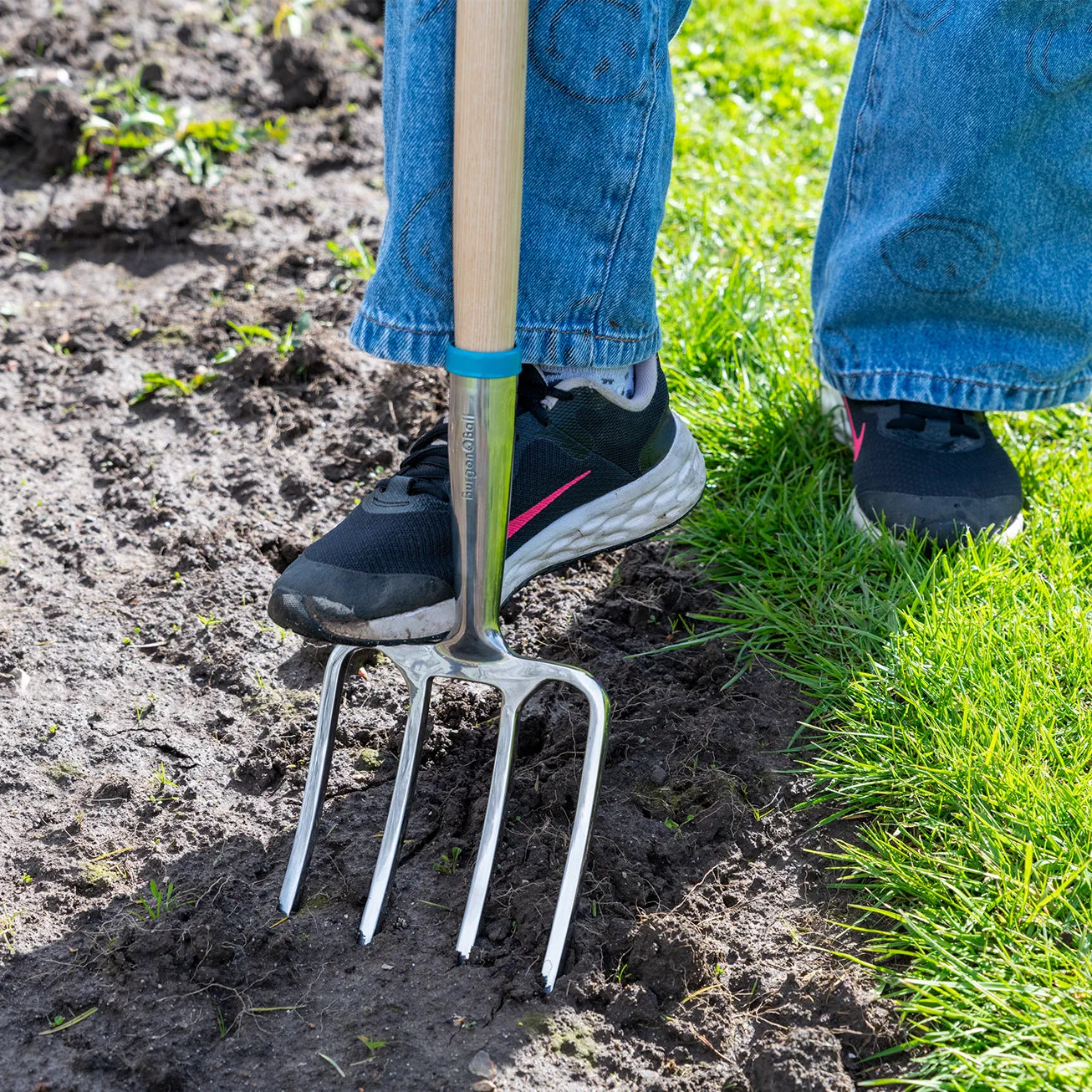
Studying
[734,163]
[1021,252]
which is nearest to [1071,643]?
[1021,252]

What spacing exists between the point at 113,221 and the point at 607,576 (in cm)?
195

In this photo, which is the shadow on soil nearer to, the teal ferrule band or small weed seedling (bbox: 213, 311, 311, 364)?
the teal ferrule band

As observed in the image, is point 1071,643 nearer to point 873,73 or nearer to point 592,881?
point 592,881

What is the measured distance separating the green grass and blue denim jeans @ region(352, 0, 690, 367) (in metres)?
0.61

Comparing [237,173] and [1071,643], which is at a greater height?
[237,173]

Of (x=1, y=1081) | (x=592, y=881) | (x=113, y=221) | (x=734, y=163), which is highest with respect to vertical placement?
(x=734, y=163)

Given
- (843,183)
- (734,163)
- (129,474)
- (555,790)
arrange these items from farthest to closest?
(734,163)
(129,474)
(843,183)
(555,790)

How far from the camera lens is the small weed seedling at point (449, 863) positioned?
1.57m

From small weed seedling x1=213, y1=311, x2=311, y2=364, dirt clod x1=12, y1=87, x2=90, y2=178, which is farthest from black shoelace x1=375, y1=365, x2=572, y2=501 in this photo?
dirt clod x1=12, y1=87, x2=90, y2=178

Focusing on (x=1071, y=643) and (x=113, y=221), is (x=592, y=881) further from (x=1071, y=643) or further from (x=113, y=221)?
(x=113, y=221)

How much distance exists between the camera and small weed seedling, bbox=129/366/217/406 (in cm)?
257

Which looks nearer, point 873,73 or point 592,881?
point 592,881

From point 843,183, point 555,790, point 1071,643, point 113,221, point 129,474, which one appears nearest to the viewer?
point 555,790

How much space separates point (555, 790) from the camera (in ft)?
5.39
